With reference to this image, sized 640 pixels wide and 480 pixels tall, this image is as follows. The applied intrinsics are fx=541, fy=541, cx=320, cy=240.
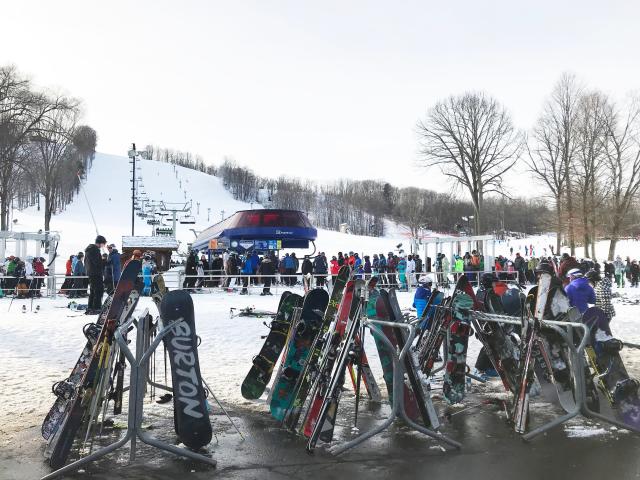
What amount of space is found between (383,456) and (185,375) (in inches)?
72.7

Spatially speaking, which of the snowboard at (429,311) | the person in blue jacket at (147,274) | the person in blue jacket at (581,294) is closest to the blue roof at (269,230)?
the person in blue jacket at (147,274)

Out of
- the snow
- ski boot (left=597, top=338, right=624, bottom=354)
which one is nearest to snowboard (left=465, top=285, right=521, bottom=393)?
ski boot (left=597, top=338, right=624, bottom=354)

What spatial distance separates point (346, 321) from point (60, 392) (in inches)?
107

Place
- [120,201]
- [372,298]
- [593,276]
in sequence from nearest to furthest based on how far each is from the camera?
[372,298] < [593,276] < [120,201]

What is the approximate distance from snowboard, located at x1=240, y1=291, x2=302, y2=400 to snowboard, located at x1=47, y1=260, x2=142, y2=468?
202cm

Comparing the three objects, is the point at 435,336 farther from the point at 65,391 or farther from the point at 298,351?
the point at 65,391

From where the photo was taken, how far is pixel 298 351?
235 inches

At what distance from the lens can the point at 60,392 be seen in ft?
16.4

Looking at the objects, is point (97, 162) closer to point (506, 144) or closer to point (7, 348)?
point (506, 144)

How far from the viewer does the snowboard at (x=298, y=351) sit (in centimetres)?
570

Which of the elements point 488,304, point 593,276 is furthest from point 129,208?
point 488,304

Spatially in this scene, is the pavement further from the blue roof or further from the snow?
the snow

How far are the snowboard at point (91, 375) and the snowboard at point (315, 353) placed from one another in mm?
1841

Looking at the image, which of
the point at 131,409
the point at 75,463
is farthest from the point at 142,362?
the point at 75,463
